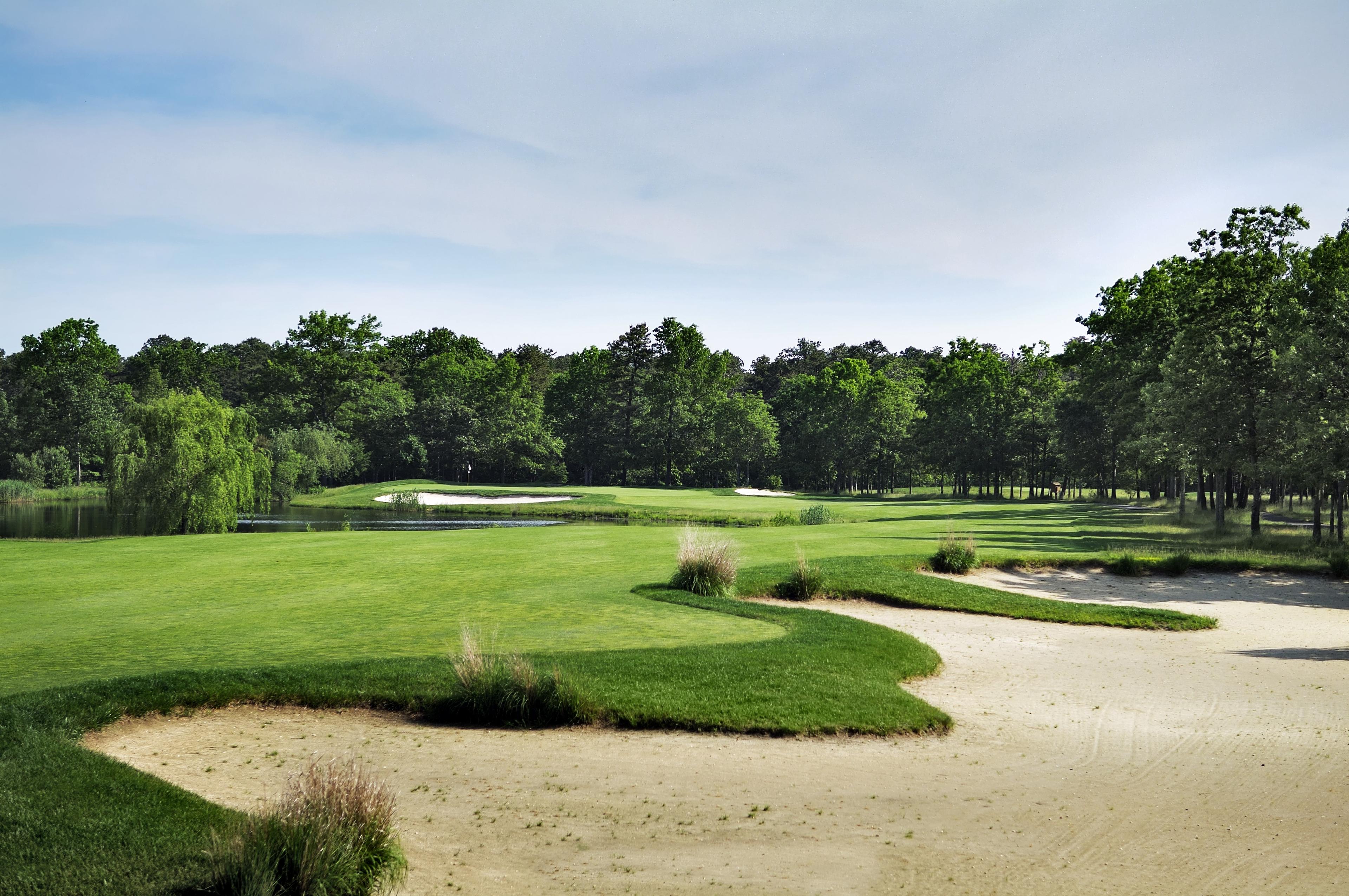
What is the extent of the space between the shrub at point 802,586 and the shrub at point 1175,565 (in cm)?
1124

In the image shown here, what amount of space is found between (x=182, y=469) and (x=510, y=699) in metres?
36.4

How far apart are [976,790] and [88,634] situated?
12993mm

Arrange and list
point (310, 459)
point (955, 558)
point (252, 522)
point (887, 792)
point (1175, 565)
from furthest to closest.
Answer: point (310, 459)
point (252, 522)
point (1175, 565)
point (955, 558)
point (887, 792)

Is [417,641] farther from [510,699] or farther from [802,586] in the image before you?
[802,586]

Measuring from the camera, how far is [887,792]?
8172 millimetres

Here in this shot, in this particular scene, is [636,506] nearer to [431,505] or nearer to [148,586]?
[431,505]

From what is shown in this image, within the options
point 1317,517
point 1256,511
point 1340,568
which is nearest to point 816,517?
point 1256,511

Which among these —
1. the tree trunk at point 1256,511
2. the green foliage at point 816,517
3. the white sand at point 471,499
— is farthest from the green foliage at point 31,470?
the tree trunk at point 1256,511

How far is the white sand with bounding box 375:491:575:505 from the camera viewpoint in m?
67.5

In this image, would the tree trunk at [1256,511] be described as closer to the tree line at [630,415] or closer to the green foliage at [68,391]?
the tree line at [630,415]

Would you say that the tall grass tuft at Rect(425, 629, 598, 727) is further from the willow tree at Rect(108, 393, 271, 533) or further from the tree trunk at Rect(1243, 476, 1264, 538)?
the willow tree at Rect(108, 393, 271, 533)

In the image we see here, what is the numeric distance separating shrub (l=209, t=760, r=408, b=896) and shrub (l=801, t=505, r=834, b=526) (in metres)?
38.1

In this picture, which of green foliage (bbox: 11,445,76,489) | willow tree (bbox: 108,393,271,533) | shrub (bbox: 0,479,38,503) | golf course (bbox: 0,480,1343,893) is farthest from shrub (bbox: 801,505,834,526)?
green foliage (bbox: 11,445,76,489)

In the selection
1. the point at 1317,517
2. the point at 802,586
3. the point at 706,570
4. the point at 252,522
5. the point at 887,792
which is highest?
the point at 1317,517
